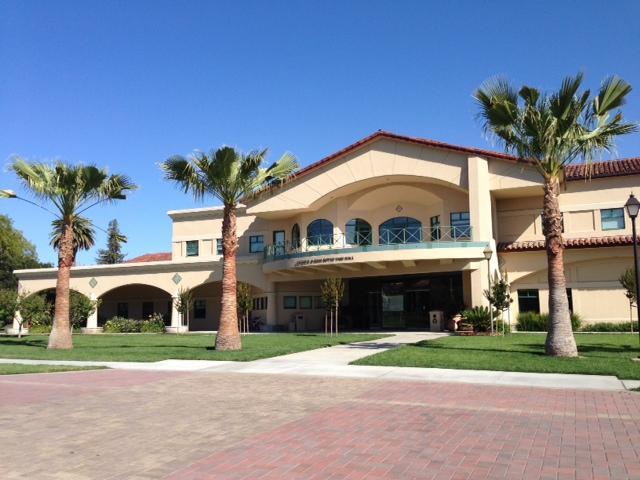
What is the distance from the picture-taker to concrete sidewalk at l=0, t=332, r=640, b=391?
40.1ft

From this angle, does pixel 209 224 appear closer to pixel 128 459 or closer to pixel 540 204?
pixel 540 204

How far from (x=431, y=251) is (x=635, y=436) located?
70.6 ft

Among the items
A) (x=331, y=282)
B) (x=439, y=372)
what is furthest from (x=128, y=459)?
→ (x=331, y=282)

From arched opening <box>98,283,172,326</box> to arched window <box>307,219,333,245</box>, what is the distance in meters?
15.9

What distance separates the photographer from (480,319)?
27.7 m

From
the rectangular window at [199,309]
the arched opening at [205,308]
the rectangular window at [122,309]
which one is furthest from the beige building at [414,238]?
the rectangular window at [122,309]

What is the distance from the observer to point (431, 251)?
94.3ft

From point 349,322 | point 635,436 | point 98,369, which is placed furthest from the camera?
point 349,322

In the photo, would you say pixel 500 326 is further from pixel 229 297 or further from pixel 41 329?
pixel 41 329

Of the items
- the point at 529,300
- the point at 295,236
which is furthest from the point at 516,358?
the point at 295,236

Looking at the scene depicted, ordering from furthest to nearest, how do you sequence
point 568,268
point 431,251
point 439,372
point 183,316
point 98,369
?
point 183,316 < point 568,268 < point 431,251 < point 98,369 < point 439,372

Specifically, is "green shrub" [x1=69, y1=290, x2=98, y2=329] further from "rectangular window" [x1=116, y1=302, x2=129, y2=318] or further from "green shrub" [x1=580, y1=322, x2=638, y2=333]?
"green shrub" [x1=580, y1=322, x2=638, y2=333]

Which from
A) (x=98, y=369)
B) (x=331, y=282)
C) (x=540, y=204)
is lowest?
(x=98, y=369)

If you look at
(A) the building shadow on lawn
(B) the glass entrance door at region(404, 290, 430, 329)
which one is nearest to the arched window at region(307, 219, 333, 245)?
(B) the glass entrance door at region(404, 290, 430, 329)
